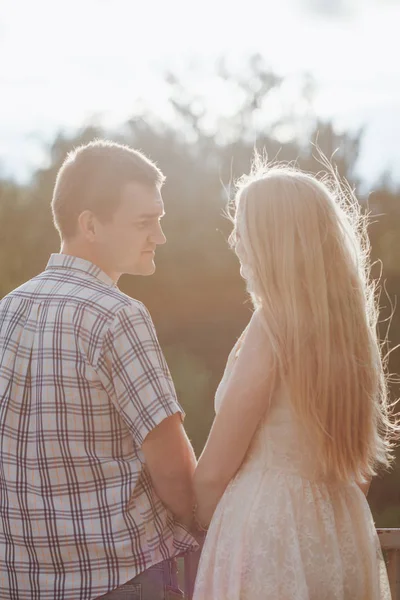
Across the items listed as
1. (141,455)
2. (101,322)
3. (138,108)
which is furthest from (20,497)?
(138,108)

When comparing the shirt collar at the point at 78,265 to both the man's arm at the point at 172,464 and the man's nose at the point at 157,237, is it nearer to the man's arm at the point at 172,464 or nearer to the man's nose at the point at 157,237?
the man's nose at the point at 157,237

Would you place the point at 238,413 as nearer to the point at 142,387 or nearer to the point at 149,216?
the point at 142,387

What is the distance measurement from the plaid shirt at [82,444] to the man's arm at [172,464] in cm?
3

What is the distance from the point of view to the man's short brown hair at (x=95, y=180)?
2031 millimetres

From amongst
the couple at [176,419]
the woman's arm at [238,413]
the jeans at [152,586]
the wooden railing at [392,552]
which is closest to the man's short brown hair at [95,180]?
the couple at [176,419]

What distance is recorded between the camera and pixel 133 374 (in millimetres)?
1807

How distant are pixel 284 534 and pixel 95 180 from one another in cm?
94

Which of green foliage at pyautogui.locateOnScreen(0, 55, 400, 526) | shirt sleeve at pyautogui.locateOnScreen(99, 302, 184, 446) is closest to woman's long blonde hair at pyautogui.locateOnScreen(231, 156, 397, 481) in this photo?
shirt sleeve at pyautogui.locateOnScreen(99, 302, 184, 446)

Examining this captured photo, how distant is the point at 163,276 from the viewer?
46.2ft

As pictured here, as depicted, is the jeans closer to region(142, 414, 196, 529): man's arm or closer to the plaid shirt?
the plaid shirt

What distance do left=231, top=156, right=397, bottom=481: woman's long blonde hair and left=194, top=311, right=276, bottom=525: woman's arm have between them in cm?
4

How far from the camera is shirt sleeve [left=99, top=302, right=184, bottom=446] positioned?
1800mm

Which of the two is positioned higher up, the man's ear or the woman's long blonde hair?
the man's ear

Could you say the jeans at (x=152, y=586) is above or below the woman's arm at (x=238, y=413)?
below
